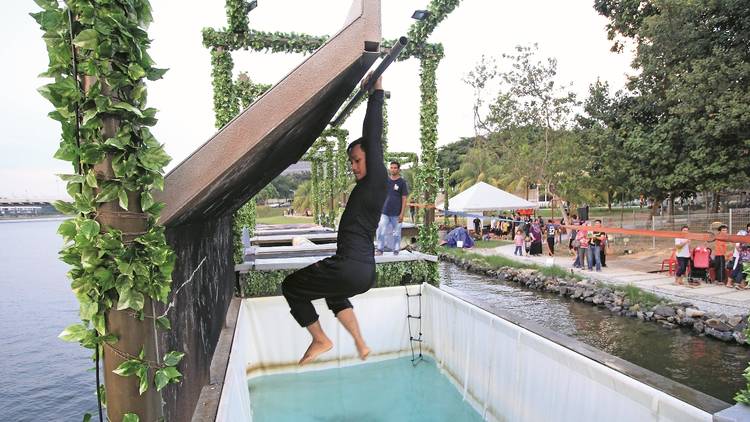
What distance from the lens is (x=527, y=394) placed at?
16.2ft

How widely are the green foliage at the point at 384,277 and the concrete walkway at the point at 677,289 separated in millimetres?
7068

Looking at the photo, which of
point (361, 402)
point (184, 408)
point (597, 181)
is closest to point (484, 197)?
point (597, 181)

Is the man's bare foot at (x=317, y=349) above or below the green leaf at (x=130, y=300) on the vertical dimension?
below

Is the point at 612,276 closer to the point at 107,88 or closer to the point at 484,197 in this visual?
the point at 484,197

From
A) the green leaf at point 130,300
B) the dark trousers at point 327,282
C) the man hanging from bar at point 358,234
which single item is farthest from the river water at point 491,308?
the green leaf at point 130,300

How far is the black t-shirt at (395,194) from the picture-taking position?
24.2 feet

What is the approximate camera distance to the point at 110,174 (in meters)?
1.91

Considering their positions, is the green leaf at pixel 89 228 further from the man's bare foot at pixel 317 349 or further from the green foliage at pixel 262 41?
the green foliage at pixel 262 41

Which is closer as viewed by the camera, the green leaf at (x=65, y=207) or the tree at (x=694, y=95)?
the green leaf at (x=65, y=207)

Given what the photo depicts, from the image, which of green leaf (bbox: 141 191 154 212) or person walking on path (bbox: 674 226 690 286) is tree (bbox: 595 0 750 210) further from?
green leaf (bbox: 141 191 154 212)

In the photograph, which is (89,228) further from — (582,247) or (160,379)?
(582,247)

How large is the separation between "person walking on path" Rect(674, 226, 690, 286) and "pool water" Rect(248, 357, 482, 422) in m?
8.97

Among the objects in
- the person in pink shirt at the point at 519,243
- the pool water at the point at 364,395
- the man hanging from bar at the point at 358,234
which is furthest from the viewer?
the person in pink shirt at the point at 519,243

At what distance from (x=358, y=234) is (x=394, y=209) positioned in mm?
4963
